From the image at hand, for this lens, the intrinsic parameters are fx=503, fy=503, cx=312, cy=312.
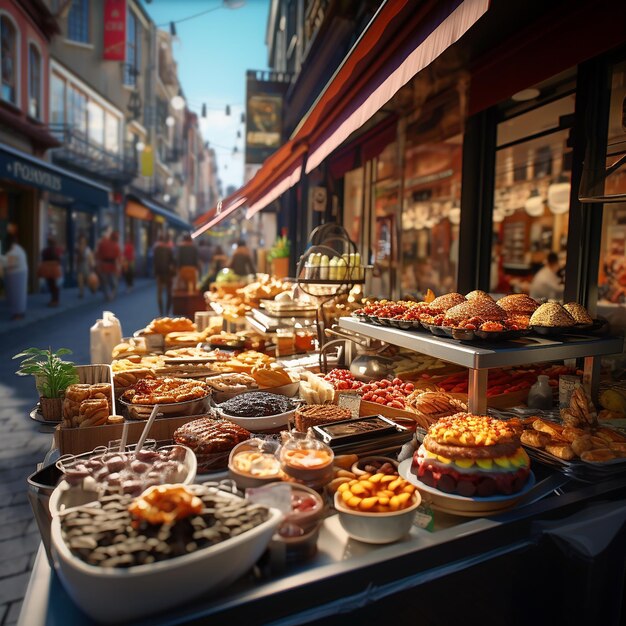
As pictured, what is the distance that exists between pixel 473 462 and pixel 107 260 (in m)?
18.2

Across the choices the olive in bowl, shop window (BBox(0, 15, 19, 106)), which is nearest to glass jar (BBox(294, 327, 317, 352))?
the olive in bowl

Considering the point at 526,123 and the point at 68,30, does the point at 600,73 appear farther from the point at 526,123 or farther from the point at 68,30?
the point at 68,30

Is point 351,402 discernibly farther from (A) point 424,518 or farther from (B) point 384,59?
(B) point 384,59

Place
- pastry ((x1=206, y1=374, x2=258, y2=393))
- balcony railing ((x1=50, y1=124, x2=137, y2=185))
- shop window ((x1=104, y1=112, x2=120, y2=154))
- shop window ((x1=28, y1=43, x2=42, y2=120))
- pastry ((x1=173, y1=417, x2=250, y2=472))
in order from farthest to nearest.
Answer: shop window ((x1=104, y1=112, x2=120, y2=154)), balcony railing ((x1=50, y1=124, x2=137, y2=185)), shop window ((x1=28, y1=43, x2=42, y2=120)), pastry ((x1=206, y1=374, x2=258, y2=393)), pastry ((x1=173, y1=417, x2=250, y2=472))

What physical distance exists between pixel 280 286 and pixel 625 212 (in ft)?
25.1

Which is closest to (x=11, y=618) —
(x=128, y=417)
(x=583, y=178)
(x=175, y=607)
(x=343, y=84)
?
(x=128, y=417)

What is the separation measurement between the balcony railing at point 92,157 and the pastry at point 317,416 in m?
20.1

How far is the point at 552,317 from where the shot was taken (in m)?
2.78

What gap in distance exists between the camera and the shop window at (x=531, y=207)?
867 centimetres

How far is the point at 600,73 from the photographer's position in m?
3.87

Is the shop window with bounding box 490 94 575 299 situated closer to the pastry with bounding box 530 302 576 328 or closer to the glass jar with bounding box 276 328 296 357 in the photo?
the glass jar with bounding box 276 328 296 357

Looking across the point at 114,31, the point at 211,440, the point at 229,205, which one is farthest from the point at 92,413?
the point at 114,31

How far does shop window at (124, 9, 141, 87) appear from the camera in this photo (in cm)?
3059

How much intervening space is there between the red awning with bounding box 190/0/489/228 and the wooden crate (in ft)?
6.95
